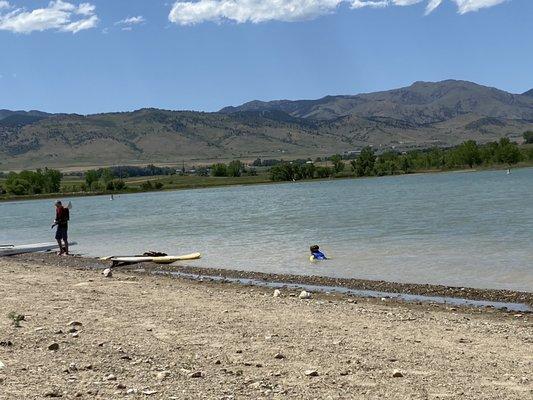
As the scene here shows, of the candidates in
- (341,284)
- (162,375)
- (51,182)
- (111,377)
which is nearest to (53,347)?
(111,377)

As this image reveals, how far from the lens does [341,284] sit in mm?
21172

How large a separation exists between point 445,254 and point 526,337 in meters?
15.9

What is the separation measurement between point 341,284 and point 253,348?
10.5 meters

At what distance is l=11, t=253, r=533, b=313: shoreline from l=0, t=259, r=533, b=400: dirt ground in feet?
5.57

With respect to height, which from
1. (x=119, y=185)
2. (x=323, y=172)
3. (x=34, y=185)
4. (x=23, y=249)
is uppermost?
(x=323, y=172)

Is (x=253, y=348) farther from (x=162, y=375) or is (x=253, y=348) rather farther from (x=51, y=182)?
(x=51, y=182)

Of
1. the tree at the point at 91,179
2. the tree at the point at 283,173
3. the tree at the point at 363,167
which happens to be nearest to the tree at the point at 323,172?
the tree at the point at 283,173

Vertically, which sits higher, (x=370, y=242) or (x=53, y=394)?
(x=53, y=394)

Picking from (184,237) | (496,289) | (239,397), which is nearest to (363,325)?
(239,397)

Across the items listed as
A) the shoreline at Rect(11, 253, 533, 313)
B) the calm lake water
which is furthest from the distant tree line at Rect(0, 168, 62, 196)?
the shoreline at Rect(11, 253, 533, 313)

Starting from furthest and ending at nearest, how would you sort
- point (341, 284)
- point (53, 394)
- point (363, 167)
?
1. point (363, 167)
2. point (341, 284)
3. point (53, 394)

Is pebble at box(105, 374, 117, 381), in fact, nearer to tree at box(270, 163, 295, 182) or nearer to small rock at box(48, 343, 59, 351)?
small rock at box(48, 343, 59, 351)

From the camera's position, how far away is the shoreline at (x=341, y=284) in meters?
17.8

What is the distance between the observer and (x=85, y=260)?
30.5 m
